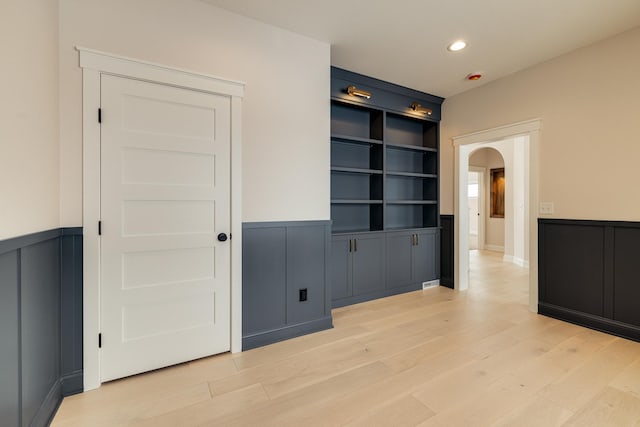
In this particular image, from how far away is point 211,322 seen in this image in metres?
2.27

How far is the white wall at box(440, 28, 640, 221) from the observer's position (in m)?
2.58

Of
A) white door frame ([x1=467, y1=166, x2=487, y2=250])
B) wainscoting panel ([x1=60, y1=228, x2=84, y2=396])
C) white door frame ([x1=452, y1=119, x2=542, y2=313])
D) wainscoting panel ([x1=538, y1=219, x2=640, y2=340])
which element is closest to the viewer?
wainscoting panel ([x1=60, y1=228, x2=84, y2=396])


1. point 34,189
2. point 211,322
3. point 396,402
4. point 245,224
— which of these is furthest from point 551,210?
point 34,189

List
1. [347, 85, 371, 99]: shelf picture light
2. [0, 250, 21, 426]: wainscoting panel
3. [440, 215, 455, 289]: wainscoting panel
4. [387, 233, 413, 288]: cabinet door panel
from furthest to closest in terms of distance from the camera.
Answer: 1. [440, 215, 455, 289]: wainscoting panel
2. [387, 233, 413, 288]: cabinet door panel
3. [347, 85, 371, 99]: shelf picture light
4. [0, 250, 21, 426]: wainscoting panel

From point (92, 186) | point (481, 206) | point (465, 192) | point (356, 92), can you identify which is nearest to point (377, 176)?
point (356, 92)

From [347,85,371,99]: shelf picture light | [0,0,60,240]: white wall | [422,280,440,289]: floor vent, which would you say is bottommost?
[422,280,440,289]: floor vent

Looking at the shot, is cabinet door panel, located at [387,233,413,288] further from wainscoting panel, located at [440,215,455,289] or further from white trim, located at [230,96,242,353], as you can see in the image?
white trim, located at [230,96,242,353]

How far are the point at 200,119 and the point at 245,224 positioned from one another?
2.89ft

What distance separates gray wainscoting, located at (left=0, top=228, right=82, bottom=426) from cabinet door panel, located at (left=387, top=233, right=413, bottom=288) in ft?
10.4

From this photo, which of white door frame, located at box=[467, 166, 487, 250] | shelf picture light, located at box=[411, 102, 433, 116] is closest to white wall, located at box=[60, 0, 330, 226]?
shelf picture light, located at box=[411, 102, 433, 116]

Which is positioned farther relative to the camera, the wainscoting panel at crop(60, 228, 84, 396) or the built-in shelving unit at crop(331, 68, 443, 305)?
the built-in shelving unit at crop(331, 68, 443, 305)

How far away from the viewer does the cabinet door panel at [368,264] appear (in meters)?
3.54

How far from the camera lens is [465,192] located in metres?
4.14

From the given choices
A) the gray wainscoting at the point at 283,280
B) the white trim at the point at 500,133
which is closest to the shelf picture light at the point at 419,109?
the white trim at the point at 500,133
